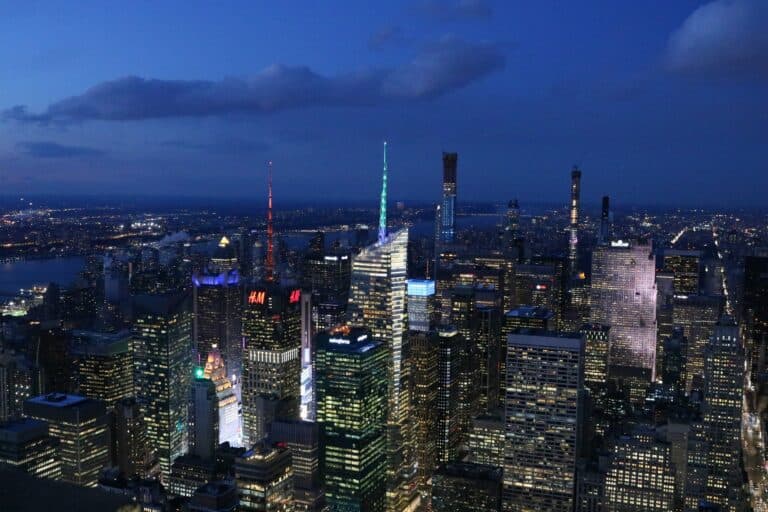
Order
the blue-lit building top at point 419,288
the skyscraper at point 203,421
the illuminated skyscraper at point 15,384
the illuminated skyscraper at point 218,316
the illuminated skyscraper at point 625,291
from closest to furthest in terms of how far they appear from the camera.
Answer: the illuminated skyscraper at point 15,384
the skyscraper at point 203,421
the illuminated skyscraper at point 218,316
the blue-lit building top at point 419,288
the illuminated skyscraper at point 625,291

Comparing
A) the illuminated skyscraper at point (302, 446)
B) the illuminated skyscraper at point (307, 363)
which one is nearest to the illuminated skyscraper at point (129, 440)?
the illuminated skyscraper at point (302, 446)

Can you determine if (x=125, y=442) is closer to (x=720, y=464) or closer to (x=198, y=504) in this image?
(x=198, y=504)

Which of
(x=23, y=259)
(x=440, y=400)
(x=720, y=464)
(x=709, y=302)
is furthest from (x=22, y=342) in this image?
(x=709, y=302)

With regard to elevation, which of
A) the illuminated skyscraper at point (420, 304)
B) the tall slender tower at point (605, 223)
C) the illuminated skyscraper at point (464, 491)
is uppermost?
the tall slender tower at point (605, 223)

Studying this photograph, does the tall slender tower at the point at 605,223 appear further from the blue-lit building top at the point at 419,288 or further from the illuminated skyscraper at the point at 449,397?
the illuminated skyscraper at the point at 449,397

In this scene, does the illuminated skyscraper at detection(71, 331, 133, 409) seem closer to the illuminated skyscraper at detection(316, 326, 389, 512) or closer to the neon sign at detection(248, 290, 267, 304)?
the neon sign at detection(248, 290, 267, 304)

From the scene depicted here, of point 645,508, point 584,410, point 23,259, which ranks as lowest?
point 645,508
